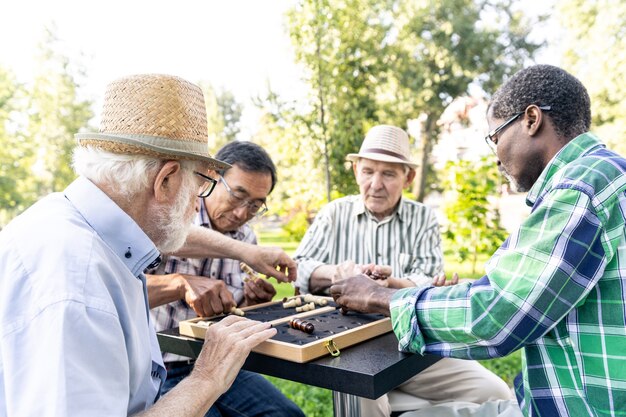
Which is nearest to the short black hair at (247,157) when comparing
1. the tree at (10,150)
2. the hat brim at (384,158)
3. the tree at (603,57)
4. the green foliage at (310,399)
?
the hat brim at (384,158)

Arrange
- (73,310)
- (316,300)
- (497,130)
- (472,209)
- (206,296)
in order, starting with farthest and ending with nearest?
(472,209)
(316,300)
(206,296)
(497,130)
(73,310)

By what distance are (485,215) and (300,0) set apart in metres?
5.04

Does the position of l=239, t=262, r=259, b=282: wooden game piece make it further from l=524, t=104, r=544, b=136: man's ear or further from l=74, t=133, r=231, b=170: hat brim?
l=524, t=104, r=544, b=136: man's ear

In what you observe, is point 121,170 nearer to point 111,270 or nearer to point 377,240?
point 111,270

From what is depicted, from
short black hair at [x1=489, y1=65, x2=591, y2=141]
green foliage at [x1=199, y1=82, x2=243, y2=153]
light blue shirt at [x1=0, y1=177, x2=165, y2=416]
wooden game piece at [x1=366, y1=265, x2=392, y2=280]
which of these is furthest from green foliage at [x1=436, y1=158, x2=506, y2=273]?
green foliage at [x1=199, y1=82, x2=243, y2=153]

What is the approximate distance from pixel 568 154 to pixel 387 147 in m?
2.05

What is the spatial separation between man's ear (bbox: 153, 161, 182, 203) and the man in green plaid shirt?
104 centimetres

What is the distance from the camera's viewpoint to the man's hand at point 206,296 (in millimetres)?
2564

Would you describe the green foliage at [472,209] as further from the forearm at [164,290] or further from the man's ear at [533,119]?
the forearm at [164,290]

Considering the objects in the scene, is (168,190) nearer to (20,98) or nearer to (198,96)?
(198,96)

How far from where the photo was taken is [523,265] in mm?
1688

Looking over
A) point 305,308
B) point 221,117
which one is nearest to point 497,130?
point 305,308

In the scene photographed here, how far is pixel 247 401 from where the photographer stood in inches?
114

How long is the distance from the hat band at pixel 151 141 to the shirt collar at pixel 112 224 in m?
0.17
